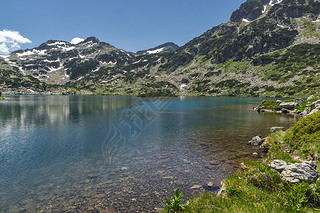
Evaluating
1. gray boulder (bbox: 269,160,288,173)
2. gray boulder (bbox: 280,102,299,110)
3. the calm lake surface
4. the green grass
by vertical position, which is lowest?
the calm lake surface

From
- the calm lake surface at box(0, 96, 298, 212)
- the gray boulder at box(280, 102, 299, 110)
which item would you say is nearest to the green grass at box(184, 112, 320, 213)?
the calm lake surface at box(0, 96, 298, 212)

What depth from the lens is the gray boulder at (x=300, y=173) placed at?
1105 cm

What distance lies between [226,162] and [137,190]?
11.7m

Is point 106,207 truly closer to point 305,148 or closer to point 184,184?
point 184,184

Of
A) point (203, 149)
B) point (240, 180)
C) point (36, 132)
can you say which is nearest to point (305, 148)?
point (240, 180)

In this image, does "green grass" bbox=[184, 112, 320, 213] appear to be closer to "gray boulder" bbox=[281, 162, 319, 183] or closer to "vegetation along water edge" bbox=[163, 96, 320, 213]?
"vegetation along water edge" bbox=[163, 96, 320, 213]

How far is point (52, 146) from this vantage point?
28.9 metres

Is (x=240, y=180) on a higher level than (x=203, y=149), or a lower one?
higher

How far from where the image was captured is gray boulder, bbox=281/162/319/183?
36.3 ft

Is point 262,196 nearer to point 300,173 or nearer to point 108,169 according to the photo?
point 300,173

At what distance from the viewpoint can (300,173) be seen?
11398 millimetres

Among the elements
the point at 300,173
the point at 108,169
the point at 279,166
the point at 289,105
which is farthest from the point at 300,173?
the point at 289,105

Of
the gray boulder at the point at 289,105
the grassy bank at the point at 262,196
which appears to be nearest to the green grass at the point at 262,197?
the grassy bank at the point at 262,196

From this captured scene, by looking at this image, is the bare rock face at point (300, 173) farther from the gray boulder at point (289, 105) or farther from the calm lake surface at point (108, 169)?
the gray boulder at point (289, 105)
